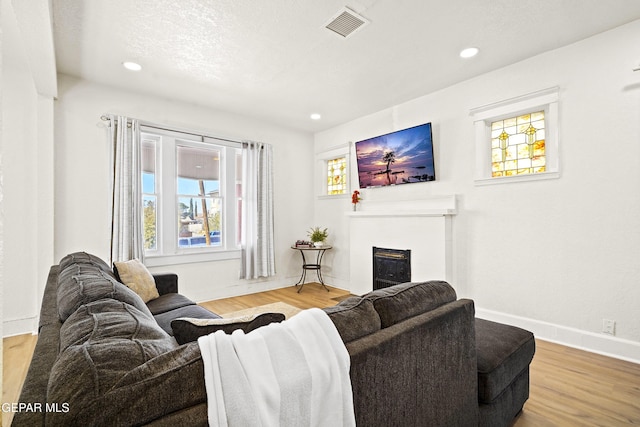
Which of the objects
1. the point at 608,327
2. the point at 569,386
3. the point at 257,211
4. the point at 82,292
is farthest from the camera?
the point at 257,211

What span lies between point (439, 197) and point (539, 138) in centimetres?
117

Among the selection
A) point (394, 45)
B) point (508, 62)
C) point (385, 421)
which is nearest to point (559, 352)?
point (385, 421)

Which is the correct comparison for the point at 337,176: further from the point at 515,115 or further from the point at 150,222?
the point at 150,222

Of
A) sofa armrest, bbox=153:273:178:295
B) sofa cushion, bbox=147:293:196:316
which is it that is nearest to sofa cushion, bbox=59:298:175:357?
sofa cushion, bbox=147:293:196:316

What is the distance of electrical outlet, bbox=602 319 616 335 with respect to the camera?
2.61 metres

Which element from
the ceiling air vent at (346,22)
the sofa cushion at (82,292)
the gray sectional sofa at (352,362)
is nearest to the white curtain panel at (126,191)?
the gray sectional sofa at (352,362)

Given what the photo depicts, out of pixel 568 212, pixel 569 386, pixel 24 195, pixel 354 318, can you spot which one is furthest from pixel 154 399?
pixel 24 195

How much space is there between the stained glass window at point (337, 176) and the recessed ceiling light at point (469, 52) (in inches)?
96.2

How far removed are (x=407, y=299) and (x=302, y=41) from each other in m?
2.44

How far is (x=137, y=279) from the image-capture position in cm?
268

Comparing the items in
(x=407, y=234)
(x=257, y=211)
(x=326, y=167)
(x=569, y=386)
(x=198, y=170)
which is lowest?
(x=569, y=386)

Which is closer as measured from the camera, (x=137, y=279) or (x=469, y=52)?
(x=137, y=279)

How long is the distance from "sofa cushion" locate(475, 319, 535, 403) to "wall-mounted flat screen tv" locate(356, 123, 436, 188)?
2378mm

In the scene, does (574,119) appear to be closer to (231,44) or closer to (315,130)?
(231,44)
